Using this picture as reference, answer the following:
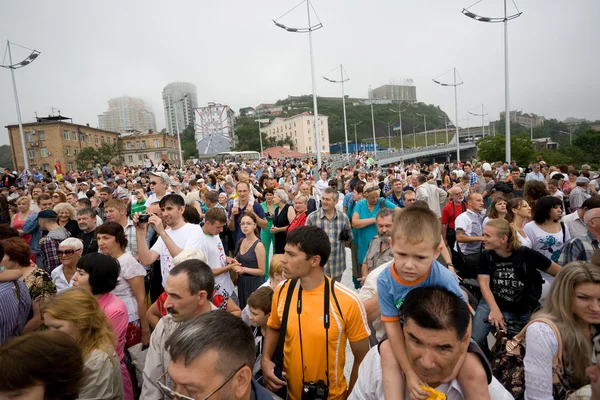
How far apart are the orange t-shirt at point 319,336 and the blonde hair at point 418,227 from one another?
608 mm

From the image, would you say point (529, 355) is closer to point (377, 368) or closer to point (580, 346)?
point (580, 346)

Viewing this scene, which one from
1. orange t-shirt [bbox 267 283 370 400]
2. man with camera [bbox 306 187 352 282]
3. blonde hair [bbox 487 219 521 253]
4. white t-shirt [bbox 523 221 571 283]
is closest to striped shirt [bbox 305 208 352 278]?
man with camera [bbox 306 187 352 282]

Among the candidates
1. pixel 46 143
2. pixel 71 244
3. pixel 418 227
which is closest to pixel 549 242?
pixel 418 227

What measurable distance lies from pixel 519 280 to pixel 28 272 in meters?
4.90

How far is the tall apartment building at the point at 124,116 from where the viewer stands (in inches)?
5945

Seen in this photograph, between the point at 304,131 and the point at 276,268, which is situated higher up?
the point at 304,131

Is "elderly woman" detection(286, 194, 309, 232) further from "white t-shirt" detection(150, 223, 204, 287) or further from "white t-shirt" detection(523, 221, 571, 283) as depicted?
"white t-shirt" detection(523, 221, 571, 283)

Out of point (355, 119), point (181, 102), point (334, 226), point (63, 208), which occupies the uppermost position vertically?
point (181, 102)

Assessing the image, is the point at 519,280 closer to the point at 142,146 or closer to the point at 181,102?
the point at 142,146

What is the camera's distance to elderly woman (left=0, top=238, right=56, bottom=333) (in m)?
3.36

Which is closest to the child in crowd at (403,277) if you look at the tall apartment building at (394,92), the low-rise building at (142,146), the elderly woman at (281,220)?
the elderly woman at (281,220)

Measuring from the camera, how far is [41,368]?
1.58 metres

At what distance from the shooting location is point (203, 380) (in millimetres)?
1487

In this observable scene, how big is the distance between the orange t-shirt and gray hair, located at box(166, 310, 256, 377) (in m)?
0.61
